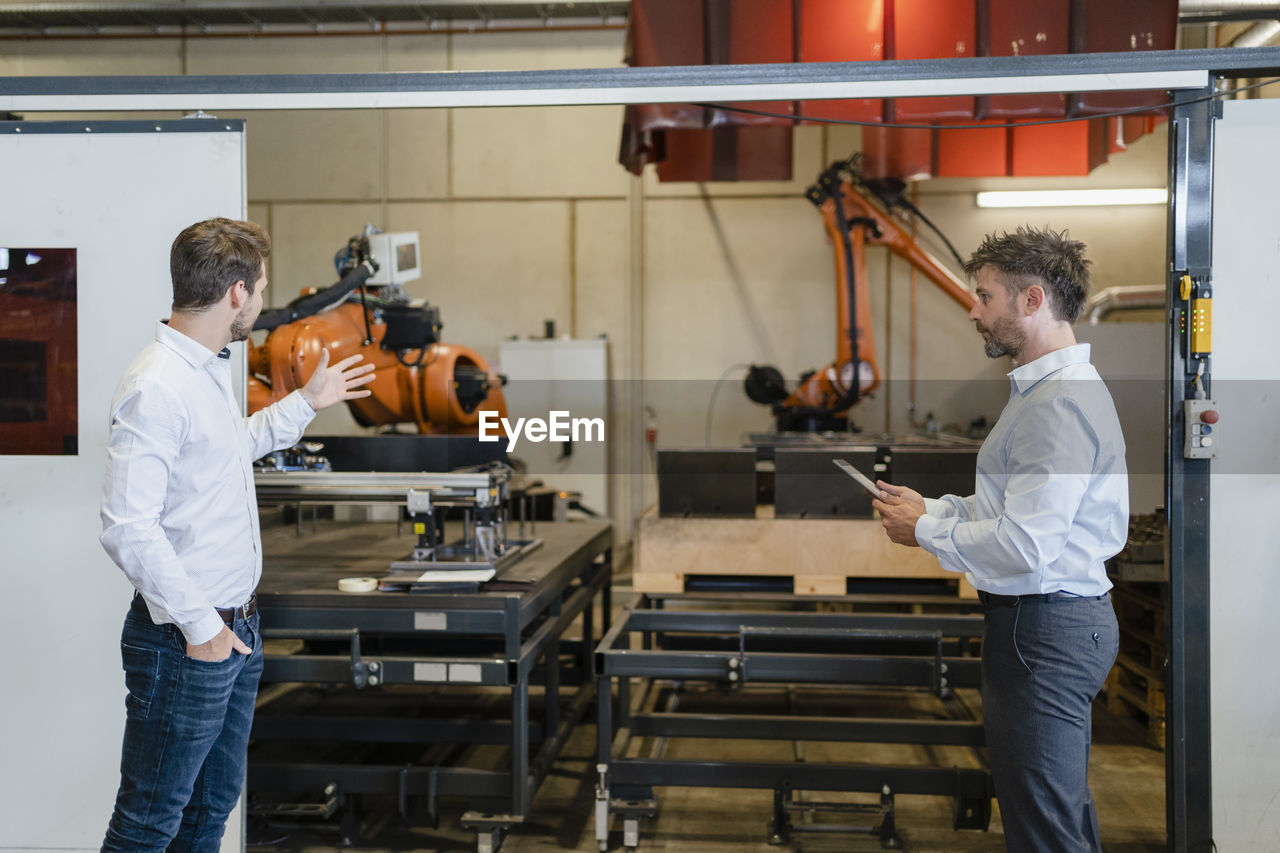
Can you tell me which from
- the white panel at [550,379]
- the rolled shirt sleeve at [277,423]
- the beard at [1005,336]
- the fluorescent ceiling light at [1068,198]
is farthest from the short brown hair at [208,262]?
the fluorescent ceiling light at [1068,198]

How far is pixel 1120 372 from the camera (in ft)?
15.3

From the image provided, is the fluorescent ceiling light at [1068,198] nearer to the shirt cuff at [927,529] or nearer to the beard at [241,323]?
the shirt cuff at [927,529]

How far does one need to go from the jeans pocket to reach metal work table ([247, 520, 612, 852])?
32.8 inches

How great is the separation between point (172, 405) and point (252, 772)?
5.22 ft

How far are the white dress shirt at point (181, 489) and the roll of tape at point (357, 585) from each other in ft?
2.53

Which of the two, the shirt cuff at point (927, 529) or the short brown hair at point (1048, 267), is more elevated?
the short brown hair at point (1048, 267)

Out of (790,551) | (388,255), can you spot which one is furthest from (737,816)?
(388,255)

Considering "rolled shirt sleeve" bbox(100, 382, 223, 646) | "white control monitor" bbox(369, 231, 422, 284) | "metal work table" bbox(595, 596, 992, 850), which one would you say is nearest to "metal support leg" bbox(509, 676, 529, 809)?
"metal work table" bbox(595, 596, 992, 850)

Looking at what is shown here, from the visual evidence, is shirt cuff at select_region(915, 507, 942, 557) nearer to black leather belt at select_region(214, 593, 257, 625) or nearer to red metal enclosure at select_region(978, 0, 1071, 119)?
black leather belt at select_region(214, 593, 257, 625)

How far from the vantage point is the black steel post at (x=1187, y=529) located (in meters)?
2.38

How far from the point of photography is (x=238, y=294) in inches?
70.4

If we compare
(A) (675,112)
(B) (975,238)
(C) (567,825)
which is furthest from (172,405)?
(B) (975,238)

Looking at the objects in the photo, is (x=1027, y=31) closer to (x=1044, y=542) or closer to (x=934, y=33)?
(x=934, y=33)

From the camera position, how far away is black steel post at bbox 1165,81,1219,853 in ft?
7.80
